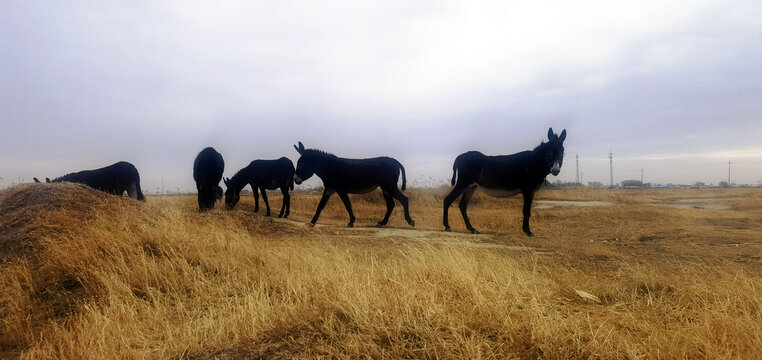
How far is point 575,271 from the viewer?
6348mm

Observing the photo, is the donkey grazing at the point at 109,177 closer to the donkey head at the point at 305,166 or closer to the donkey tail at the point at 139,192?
the donkey tail at the point at 139,192

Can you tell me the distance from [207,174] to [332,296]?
12429 mm

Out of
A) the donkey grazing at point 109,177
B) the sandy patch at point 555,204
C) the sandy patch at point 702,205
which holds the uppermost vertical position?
the donkey grazing at point 109,177

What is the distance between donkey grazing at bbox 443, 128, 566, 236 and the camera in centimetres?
1189

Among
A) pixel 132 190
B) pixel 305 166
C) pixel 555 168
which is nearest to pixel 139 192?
pixel 132 190

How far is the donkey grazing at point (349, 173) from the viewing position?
46.6ft

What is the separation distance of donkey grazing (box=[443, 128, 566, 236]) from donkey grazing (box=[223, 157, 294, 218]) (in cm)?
725

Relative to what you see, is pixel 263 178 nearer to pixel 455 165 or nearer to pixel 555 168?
pixel 455 165

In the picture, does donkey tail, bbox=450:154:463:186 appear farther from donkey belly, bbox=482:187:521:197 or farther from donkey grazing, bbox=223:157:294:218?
donkey grazing, bbox=223:157:294:218

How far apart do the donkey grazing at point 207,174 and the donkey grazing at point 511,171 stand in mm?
8110

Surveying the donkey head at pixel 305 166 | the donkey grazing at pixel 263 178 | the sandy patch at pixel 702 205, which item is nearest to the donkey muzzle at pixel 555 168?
the donkey head at pixel 305 166

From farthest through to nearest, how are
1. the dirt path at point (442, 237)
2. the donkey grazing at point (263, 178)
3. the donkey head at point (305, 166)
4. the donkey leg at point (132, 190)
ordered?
the donkey grazing at point (263, 178) → the donkey leg at point (132, 190) → the donkey head at point (305, 166) → the dirt path at point (442, 237)

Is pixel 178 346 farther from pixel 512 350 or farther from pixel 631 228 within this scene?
pixel 631 228

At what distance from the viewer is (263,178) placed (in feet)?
58.6
